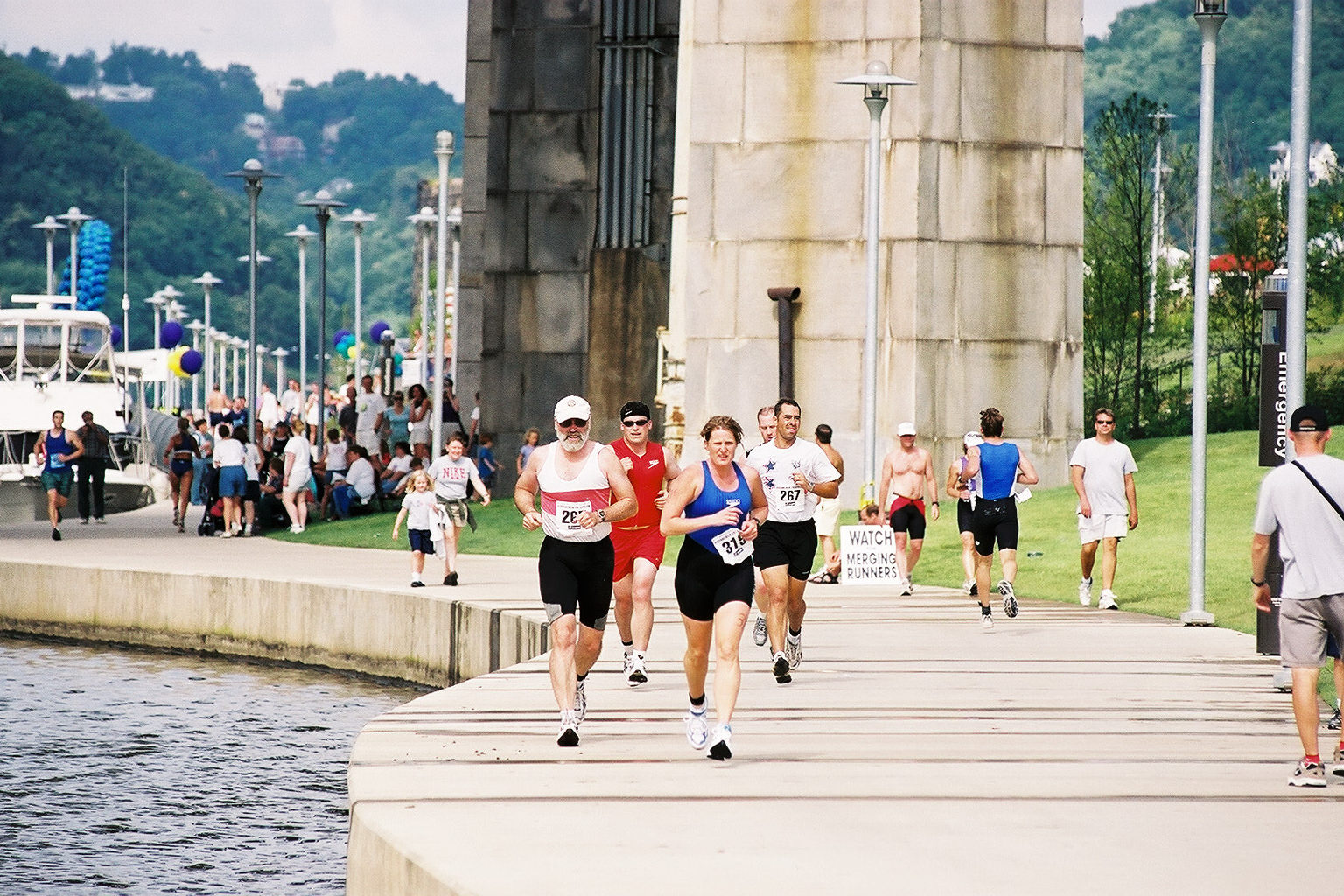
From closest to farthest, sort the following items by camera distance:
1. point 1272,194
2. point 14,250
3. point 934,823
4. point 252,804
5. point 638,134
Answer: point 934,823
point 252,804
point 638,134
point 1272,194
point 14,250

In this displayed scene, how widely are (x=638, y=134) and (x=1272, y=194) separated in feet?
47.3

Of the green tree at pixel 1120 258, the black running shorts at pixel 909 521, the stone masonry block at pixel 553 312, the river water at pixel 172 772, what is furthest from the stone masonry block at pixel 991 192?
the river water at pixel 172 772

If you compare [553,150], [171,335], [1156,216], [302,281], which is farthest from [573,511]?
[171,335]

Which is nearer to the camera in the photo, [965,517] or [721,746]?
[721,746]

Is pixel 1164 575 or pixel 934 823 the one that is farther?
pixel 1164 575

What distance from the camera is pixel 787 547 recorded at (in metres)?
14.5

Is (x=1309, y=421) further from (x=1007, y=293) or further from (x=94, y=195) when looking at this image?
(x=94, y=195)

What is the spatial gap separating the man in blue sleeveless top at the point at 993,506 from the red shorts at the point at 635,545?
16.3ft

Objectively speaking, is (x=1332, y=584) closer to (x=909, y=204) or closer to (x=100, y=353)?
(x=909, y=204)

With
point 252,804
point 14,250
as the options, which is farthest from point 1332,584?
point 14,250

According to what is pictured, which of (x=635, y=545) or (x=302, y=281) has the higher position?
(x=302, y=281)

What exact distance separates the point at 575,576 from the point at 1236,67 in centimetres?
13197

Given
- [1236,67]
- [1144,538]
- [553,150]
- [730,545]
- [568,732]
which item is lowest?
[568,732]

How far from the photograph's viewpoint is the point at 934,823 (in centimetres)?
905
